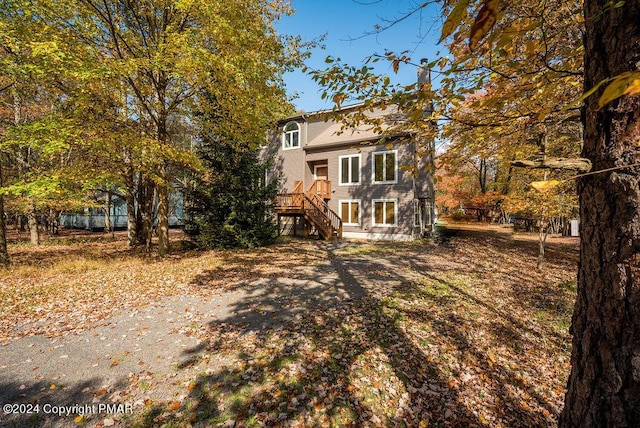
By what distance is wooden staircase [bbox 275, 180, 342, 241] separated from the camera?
17.3 meters

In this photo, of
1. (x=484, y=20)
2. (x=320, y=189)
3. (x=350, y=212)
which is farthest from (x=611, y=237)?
(x=320, y=189)

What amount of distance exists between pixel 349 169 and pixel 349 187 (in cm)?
121

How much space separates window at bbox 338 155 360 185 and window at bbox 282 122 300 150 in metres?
4.07

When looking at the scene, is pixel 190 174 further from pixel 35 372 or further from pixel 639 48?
pixel 639 48

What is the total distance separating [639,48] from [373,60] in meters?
2.15

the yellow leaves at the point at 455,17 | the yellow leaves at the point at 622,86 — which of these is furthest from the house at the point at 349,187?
the yellow leaves at the point at 622,86

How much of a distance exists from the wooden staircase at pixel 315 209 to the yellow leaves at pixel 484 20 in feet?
52.4

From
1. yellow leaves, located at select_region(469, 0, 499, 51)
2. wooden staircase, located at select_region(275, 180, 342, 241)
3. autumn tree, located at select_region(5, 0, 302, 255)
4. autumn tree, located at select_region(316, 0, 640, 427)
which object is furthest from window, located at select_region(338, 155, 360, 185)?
yellow leaves, located at select_region(469, 0, 499, 51)

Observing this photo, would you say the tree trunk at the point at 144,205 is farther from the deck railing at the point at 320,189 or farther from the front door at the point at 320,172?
the front door at the point at 320,172

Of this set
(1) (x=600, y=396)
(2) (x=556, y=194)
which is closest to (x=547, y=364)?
(1) (x=600, y=396)

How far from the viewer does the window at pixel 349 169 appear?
18.6 meters

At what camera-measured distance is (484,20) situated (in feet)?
3.58

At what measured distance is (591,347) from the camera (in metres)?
1.62

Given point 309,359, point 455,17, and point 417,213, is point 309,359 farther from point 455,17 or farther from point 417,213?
point 417,213
